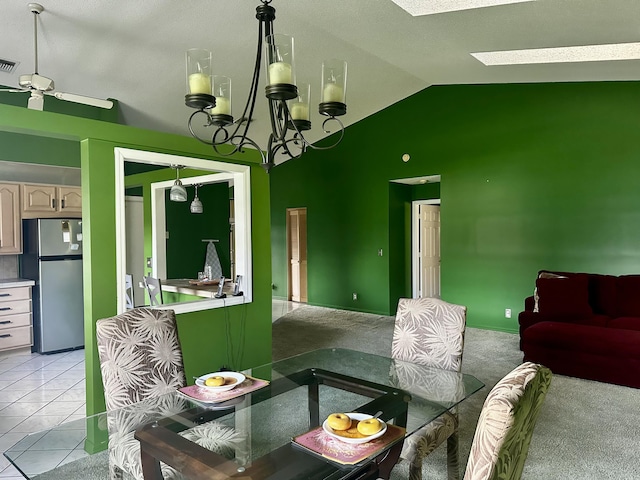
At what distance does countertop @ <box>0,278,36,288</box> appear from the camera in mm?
4952

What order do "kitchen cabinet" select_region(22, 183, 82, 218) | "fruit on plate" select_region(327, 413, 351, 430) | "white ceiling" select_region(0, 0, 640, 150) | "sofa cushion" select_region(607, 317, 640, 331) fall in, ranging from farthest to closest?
"kitchen cabinet" select_region(22, 183, 82, 218) < "sofa cushion" select_region(607, 317, 640, 331) < "white ceiling" select_region(0, 0, 640, 150) < "fruit on plate" select_region(327, 413, 351, 430)

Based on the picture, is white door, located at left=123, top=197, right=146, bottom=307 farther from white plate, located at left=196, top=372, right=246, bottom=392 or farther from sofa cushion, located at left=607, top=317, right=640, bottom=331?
sofa cushion, located at left=607, top=317, right=640, bottom=331

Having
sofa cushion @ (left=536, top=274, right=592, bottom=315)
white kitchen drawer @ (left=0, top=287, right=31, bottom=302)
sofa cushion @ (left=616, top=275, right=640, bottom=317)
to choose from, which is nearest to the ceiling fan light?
white kitchen drawer @ (left=0, top=287, right=31, bottom=302)

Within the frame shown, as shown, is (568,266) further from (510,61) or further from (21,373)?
(21,373)

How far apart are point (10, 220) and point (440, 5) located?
510 centimetres

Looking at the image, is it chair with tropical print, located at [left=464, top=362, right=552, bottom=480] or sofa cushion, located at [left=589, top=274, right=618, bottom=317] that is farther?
sofa cushion, located at [left=589, top=274, right=618, bottom=317]

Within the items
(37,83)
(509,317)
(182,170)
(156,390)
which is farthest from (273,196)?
(156,390)

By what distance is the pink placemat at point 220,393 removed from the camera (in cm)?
188

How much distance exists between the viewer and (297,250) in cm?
869

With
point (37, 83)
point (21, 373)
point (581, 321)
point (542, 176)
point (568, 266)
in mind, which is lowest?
point (21, 373)

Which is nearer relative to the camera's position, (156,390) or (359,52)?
(156,390)

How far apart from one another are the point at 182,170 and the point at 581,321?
4.49 m

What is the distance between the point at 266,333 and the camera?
13.3 feet

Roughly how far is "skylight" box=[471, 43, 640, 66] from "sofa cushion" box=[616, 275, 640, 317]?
2.24 meters
